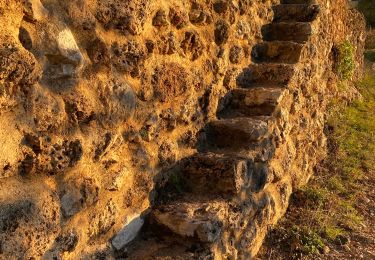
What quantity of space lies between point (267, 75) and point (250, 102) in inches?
18.1

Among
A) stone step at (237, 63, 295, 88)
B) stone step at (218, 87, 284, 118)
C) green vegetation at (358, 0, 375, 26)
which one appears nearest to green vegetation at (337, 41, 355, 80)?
stone step at (237, 63, 295, 88)

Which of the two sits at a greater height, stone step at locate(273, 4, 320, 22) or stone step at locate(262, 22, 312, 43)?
stone step at locate(273, 4, 320, 22)

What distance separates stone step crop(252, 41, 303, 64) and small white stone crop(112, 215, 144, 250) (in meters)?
2.26

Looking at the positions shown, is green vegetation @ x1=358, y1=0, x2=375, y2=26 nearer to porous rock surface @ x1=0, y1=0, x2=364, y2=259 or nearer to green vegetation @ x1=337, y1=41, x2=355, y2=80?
green vegetation @ x1=337, y1=41, x2=355, y2=80

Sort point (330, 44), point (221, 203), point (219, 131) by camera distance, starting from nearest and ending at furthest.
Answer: point (221, 203), point (219, 131), point (330, 44)

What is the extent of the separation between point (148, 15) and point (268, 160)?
5.10ft

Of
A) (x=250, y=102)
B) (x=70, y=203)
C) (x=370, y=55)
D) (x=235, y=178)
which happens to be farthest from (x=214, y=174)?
(x=370, y=55)

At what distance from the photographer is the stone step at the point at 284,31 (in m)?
4.30

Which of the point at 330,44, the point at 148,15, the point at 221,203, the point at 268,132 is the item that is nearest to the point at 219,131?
the point at 268,132

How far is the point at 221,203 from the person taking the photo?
8.61 feet

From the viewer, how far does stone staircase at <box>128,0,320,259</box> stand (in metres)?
2.39

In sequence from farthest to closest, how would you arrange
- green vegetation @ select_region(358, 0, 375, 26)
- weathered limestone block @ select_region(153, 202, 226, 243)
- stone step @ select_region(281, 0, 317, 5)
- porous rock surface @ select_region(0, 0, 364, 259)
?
green vegetation @ select_region(358, 0, 375, 26)
stone step @ select_region(281, 0, 317, 5)
weathered limestone block @ select_region(153, 202, 226, 243)
porous rock surface @ select_region(0, 0, 364, 259)

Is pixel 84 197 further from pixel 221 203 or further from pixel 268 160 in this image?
pixel 268 160

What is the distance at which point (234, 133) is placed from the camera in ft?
10.5
